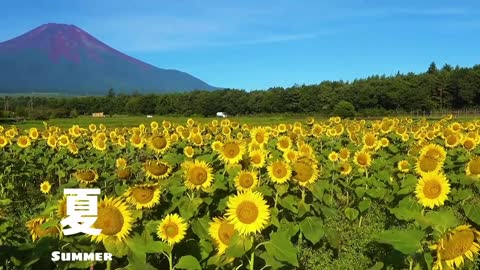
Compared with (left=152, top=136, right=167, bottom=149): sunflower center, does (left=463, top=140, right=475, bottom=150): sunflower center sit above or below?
above

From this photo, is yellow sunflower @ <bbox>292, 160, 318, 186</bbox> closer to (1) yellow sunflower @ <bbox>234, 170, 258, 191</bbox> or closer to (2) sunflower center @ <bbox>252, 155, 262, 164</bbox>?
(2) sunflower center @ <bbox>252, 155, 262, 164</bbox>

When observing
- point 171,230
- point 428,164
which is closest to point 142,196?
point 171,230

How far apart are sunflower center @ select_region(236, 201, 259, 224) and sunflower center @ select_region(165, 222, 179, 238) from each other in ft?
1.42

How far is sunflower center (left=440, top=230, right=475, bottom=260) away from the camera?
2.76 meters

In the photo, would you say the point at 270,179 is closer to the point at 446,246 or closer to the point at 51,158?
the point at 446,246

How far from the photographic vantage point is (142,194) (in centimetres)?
378

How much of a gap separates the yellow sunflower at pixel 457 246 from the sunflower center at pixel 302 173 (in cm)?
188

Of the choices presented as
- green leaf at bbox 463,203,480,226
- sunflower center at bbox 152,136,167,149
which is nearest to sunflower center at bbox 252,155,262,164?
green leaf at bbox 463,203,480,226

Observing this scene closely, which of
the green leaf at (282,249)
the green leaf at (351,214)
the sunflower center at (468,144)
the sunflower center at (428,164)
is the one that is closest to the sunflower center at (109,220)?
the green leaf at (282,249)

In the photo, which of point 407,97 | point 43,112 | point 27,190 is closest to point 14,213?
Result: point 27,190

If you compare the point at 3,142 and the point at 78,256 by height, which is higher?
the point at 3,142

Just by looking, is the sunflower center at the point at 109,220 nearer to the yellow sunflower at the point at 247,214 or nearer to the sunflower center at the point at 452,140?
the yellow sunflower at the point at 247,214

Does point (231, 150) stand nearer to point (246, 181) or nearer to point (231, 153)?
point (231, 153)

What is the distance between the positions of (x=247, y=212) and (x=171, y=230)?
520mm
